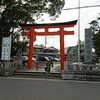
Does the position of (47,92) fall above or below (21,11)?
below

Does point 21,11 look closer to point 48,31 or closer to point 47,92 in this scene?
point 48,31

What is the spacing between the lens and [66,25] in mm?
29422

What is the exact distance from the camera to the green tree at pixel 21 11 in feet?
98.6

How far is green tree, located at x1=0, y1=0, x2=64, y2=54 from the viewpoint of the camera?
30.0m

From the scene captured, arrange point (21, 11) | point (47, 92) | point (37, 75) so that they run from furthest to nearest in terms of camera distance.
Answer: point (21, 11) → point (37, 75) → point (47, 92)

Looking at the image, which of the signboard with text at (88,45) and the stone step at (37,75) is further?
the signboard with text at (88,45)

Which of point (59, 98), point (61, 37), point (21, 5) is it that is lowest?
point (59, 98)

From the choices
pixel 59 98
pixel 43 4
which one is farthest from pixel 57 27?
pixel 59 98

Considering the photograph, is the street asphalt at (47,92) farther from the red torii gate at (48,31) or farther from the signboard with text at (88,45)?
the red torii gate at (48,31)

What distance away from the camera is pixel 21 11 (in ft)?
99.1

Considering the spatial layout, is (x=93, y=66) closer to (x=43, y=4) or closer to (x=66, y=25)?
(x=66, y=25)

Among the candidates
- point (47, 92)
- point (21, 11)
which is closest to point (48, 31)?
point (21, 11)

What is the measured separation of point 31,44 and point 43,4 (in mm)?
5064

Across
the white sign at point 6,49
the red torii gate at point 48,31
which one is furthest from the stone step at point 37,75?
the red torii gate at point 48,31
